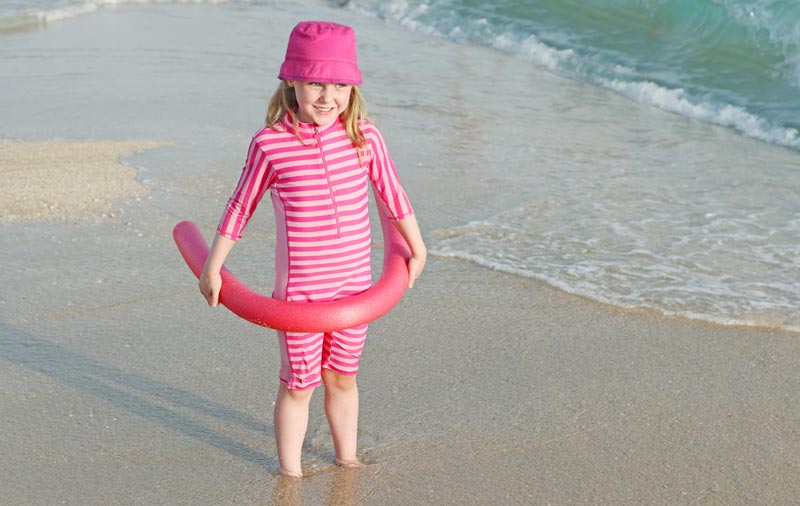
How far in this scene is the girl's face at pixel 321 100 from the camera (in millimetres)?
2801

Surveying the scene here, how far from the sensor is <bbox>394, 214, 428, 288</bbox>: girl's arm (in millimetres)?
3050

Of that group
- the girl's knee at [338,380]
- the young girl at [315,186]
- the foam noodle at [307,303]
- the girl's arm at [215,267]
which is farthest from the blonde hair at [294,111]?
the girl's knee at [338,380]

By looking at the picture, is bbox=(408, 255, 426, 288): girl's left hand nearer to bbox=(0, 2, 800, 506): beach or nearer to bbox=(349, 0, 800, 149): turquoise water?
bbox=(0, 2, 800, 506): beach

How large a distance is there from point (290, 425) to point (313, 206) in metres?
0.71

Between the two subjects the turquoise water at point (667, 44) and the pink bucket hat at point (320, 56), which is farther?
the turquoise water at point (667, 44)

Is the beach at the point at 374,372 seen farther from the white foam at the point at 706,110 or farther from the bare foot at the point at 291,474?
the white foam at the point at 706,110

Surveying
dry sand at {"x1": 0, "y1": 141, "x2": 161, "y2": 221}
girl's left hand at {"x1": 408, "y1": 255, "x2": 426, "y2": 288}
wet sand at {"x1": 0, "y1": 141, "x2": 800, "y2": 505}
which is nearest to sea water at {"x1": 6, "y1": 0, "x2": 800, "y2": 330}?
wet sand at {"x1": 0, "y1": 141, "x2": 800, "y2": 505}

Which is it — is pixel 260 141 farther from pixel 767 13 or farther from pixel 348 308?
pixel 767 13

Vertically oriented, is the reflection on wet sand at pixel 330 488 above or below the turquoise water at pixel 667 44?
below

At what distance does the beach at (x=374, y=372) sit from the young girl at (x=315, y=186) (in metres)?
0.54

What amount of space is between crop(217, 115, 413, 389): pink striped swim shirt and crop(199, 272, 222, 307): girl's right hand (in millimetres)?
132

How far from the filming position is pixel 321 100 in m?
2.81

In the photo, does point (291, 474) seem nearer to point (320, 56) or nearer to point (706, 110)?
point (320, 56)

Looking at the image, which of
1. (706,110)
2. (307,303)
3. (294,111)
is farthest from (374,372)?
(706,110)
